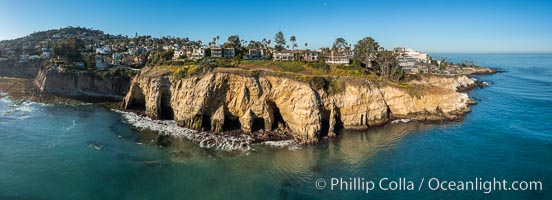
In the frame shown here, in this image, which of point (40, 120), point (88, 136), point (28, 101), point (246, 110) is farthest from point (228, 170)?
point (28, 101)

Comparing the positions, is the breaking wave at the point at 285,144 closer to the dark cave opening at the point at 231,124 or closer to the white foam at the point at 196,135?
the white foam at the point at 196,135

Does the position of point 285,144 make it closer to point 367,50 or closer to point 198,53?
point 198,53

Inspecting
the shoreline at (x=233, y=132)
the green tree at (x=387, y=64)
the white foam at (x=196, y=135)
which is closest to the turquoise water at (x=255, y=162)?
the white foam at (x=196, y=135)

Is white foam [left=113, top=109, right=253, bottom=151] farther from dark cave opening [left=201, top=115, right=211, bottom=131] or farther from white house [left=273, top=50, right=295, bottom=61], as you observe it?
white house [left=273, top=50, right=295, bottom=61]

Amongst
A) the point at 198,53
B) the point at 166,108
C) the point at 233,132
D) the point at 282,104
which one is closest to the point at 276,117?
the point at 282,104

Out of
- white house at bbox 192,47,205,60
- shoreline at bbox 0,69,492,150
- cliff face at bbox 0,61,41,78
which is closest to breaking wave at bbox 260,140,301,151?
shoreline at bbox 0,69,492,150

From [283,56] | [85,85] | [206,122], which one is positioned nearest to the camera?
[206,122]
